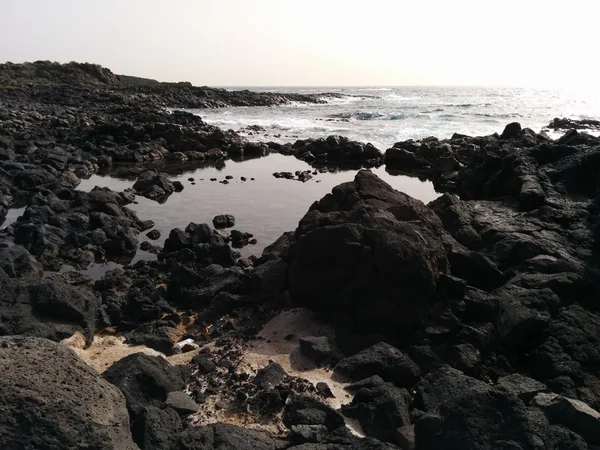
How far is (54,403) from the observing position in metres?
3.95

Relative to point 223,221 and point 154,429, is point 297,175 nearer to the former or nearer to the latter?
point 223,221

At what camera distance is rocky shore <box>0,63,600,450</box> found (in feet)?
14.9

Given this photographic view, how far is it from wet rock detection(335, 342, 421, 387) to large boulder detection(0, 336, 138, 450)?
2944 millimetres

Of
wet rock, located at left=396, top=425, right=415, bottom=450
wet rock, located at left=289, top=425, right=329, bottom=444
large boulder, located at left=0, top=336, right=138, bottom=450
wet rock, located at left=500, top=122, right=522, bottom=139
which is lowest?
wet rock, located at left=396, top=425, right=415, bottom=450

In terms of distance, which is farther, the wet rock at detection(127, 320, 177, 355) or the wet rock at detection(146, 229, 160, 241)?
the wet rock at detection(146, 229, 160, 241)

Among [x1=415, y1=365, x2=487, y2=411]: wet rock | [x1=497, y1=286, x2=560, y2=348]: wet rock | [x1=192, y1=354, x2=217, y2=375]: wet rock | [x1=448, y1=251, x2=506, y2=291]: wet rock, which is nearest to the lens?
[x1=415, y1=365, x2=487, y2=411]: wet rock

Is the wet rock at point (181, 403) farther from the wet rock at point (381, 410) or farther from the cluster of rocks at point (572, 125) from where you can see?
the cluster of rocks at point (572, 125)

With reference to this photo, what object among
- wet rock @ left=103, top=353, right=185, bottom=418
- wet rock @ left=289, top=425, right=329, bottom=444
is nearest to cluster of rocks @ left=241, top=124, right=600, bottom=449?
wet rock @ left=289, top=425, right=329, bottom=444

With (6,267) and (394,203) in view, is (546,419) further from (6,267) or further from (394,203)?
(6,267)

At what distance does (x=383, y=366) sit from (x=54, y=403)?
152 inches

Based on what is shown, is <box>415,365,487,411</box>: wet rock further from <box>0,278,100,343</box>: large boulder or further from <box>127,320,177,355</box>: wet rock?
<box>0,278,100,343</box>: large boulder

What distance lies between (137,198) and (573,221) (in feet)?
42.5

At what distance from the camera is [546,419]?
4.70 metres

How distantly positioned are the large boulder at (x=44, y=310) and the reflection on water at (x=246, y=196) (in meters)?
4.14
